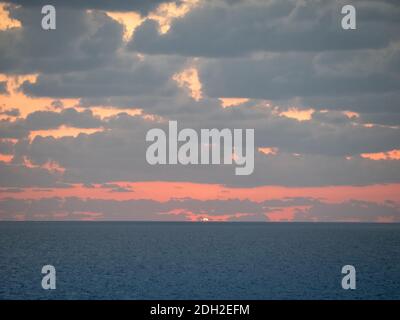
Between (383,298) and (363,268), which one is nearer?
(383,298)

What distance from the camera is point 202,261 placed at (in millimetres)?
143750

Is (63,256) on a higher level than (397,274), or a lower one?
higher

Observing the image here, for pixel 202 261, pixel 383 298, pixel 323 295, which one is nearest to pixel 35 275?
pixel 202 261

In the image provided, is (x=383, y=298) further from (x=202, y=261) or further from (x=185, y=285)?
(x=202, y=261)

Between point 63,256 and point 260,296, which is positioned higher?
point 63,256

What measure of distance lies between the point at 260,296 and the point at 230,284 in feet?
37.9

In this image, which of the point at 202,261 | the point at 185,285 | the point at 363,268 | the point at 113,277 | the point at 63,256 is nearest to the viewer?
the point at 185,285

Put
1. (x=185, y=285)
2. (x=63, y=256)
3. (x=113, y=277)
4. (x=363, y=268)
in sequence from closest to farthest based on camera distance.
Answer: (x=185, y=285)
(x=113, y=277)
(x=363, y=268)
(x=63, y=256)

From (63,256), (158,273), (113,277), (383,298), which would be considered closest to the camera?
(383,298)

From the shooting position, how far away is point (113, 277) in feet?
357
